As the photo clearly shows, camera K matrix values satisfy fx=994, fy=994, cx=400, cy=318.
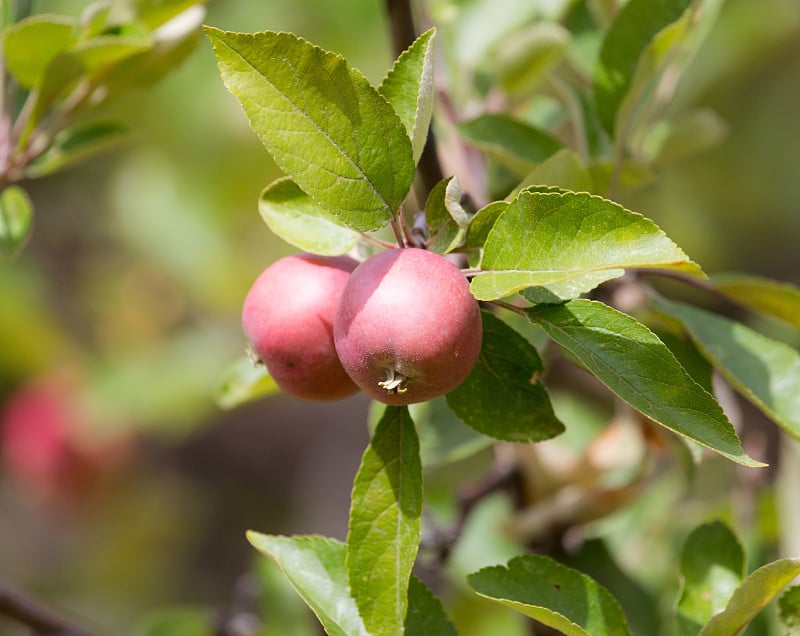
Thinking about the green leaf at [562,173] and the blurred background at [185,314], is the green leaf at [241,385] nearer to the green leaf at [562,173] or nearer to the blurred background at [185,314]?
the green leaf at [562,173]

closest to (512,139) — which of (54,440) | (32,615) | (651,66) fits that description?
(651,66)

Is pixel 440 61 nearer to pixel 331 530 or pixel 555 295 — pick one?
pixel 555 295

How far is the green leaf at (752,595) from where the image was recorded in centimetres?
72

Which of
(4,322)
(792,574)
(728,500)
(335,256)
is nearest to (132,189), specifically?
(4,322)

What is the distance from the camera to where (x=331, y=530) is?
3016mm

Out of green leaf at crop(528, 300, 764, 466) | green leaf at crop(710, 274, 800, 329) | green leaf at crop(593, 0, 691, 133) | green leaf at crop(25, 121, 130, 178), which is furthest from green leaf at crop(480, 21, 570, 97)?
green leaf at crop(528, 300, 764, 466)

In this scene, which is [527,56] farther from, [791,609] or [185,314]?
[185,314]

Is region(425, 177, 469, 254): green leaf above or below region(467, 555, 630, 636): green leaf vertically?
above

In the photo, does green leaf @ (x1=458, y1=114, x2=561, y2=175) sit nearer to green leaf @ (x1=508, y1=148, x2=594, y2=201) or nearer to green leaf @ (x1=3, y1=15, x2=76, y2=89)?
green leaf @ (x1=508, y1=148, x2=594, y2=201)

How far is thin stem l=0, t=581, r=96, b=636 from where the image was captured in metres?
1.28

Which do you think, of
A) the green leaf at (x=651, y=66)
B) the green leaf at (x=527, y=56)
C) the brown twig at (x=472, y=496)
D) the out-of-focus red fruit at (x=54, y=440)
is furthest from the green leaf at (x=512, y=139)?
the out-of-focus red fruit at (x=54, y=440)

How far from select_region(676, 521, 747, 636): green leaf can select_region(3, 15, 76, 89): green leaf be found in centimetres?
79

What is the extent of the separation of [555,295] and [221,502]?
2.64 meters

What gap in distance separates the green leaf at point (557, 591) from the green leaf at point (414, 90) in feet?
1.09
